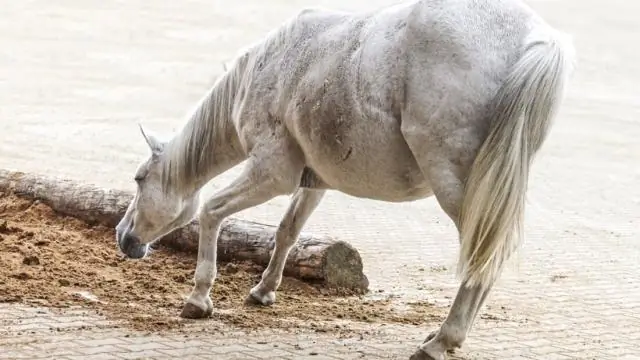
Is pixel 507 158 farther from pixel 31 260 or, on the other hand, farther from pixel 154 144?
pixel 31 260

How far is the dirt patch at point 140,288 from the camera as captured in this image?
23.2ft

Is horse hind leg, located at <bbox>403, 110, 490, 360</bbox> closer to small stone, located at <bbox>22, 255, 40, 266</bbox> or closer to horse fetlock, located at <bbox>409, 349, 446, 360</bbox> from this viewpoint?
horse fetlock, located at <bbox>409, 349, 446, 360</bbox>

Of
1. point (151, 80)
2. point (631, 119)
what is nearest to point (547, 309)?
point (631, 119)

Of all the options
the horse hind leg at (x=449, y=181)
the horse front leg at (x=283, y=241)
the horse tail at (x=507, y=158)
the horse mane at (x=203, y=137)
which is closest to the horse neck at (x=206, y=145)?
the horse mane at (x=203, y=137)

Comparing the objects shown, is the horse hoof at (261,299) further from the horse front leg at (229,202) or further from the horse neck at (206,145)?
the horse neck at (206,145)

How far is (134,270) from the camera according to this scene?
27.0ft

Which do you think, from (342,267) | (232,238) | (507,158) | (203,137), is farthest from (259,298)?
(507,158)

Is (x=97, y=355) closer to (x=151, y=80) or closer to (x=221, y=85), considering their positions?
(x=221, y=85)

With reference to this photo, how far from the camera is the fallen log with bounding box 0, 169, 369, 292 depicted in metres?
7.96

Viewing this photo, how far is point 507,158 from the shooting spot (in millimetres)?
5543

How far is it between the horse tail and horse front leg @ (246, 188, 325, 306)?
6.73 feet

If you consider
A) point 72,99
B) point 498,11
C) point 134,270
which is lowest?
point 72,99

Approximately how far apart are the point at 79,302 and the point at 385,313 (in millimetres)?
2070

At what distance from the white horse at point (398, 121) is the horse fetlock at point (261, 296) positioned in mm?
505
